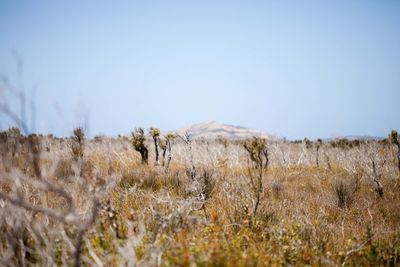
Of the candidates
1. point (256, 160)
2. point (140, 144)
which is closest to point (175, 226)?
point (256, 160)

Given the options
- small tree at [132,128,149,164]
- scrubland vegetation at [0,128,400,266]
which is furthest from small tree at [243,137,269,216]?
small tree at [132,128,149,164]

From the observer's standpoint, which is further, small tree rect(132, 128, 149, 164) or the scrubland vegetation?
small tree rect(132, 128, 149, 164)

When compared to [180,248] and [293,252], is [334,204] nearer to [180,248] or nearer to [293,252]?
[293,252]

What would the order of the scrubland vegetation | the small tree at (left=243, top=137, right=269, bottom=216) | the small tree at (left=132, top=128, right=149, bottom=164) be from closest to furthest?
the scrubland vegetation
the small tree at (left=243, top=137, right=269, bottom=216)
the small tree at (left=132, top=128, right=149, bottom=164)

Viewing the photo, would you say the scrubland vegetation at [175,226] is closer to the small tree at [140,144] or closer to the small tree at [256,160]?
the small tree at [256,160]

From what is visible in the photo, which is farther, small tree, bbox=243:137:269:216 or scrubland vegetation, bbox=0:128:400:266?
small tree, bbox=243:137:269:216

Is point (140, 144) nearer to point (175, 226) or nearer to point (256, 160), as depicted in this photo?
point (256, 160)

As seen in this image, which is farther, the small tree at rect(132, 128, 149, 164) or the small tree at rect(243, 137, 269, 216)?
the small tree at rect(132, 128, 149, 164)

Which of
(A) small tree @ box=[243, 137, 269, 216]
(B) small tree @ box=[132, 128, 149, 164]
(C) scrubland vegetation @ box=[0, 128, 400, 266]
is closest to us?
(C) scrubland vegetation @ box=[0, 128, 400, 266]

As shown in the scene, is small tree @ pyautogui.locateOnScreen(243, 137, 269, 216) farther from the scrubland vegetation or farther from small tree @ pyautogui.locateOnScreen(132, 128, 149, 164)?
small tree @ pyautogui.locateOnScreen(132, 128, 149, 164)

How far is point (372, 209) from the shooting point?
5754 millimetres

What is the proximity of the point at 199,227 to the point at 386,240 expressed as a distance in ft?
8.85

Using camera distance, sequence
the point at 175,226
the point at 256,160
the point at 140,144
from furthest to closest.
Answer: the point at 140,144, the point at 256,160, the point at 175,226

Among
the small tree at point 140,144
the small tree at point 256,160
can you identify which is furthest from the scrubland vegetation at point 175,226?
the small tree at point 140,144
